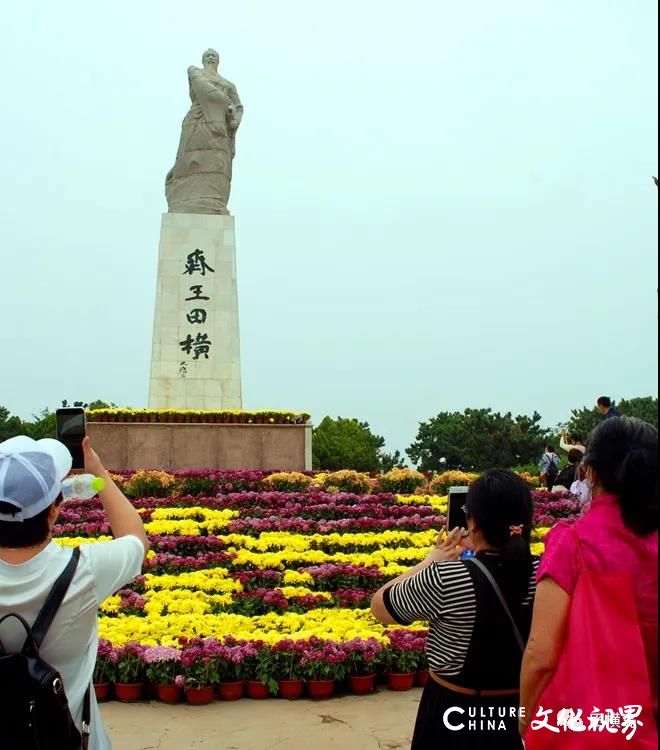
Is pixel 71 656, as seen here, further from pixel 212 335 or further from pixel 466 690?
pixel 212 335

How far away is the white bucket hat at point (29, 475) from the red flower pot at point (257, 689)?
324cm

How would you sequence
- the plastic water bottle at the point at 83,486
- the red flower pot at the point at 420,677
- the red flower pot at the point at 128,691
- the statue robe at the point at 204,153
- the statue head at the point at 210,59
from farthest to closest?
the statue head at the point at 210,59
the statue robe at the point at 204,153
the red flower pot at the point at 420,677
the red flower pot at the point at 128,691
the plastic water bottle at the point at 83,486

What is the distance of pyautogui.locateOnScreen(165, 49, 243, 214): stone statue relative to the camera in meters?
19.0

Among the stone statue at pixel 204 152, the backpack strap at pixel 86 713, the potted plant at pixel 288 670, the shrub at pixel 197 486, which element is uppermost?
the stone statue at pixel 204 152

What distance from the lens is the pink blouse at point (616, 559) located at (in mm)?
1904

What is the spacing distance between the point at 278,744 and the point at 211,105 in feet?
55.4

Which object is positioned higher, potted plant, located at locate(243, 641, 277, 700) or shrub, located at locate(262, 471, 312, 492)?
shrub, located at locate(262, 471, 312, 492)

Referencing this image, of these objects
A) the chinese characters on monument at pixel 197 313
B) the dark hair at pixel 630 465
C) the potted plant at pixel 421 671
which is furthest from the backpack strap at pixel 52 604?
the chinese characters on monument at pixel 197 313

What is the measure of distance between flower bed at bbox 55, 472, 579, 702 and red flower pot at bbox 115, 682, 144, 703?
0.15 ft

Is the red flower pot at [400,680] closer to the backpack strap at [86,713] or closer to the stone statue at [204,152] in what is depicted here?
the backpack strap at [86,713]

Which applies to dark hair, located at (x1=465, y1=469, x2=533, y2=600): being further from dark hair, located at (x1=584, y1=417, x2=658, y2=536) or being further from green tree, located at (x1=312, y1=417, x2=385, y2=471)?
green tree, located at (x1=312, y1=417, x2=385, y2=471)

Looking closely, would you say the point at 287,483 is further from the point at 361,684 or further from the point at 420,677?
the point at 361,684

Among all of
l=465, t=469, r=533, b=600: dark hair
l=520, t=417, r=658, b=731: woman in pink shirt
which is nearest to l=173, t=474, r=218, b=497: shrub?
l=465, t=469, r=533, b=600: dark hair

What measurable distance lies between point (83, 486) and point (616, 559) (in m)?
1.39
